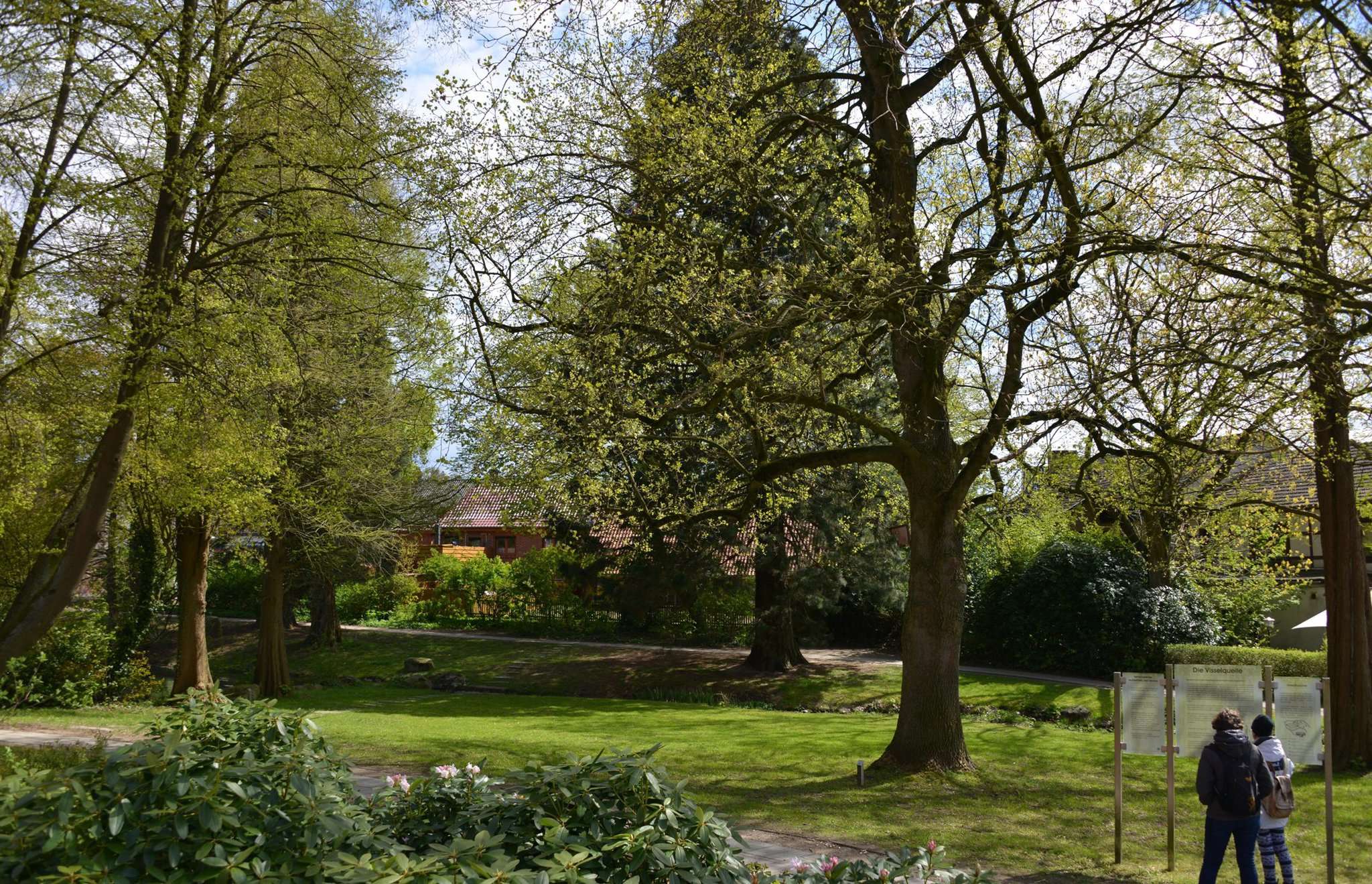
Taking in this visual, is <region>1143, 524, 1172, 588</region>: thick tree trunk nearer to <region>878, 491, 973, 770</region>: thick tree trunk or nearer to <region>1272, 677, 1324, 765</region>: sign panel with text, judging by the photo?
<region>878, 491, 973, 770</region>: thick tree trunk

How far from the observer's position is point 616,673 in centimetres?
2720

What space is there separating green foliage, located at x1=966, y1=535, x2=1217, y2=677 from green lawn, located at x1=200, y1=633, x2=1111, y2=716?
215 centimetres

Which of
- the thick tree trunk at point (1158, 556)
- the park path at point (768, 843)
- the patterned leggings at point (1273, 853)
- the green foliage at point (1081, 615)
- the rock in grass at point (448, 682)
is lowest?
the rock in grass at point (448, 682)

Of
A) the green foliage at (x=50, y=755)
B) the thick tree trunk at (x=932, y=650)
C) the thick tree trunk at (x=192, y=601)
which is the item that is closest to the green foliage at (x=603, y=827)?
the green foliage at (x=50, y=755)

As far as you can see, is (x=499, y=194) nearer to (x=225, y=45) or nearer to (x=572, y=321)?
(x=572, y=321)

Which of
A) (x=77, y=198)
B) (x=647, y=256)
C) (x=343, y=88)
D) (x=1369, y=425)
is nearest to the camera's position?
(x=77, y=198)

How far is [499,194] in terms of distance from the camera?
11.7 m

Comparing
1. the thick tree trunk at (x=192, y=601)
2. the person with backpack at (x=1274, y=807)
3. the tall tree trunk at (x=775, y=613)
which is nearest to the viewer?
the person with backpack at (x=1274, y=807)

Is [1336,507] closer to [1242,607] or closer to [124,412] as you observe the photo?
[1242,607]

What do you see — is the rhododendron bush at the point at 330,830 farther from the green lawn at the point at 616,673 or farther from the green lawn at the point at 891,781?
the green lawn at the point at 616,673

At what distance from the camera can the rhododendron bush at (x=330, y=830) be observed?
3.60m

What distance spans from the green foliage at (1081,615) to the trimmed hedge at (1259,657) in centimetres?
97

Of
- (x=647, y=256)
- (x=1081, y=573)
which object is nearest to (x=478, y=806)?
(x=647, y=256)

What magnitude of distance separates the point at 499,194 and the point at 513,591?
27586 millimetres
